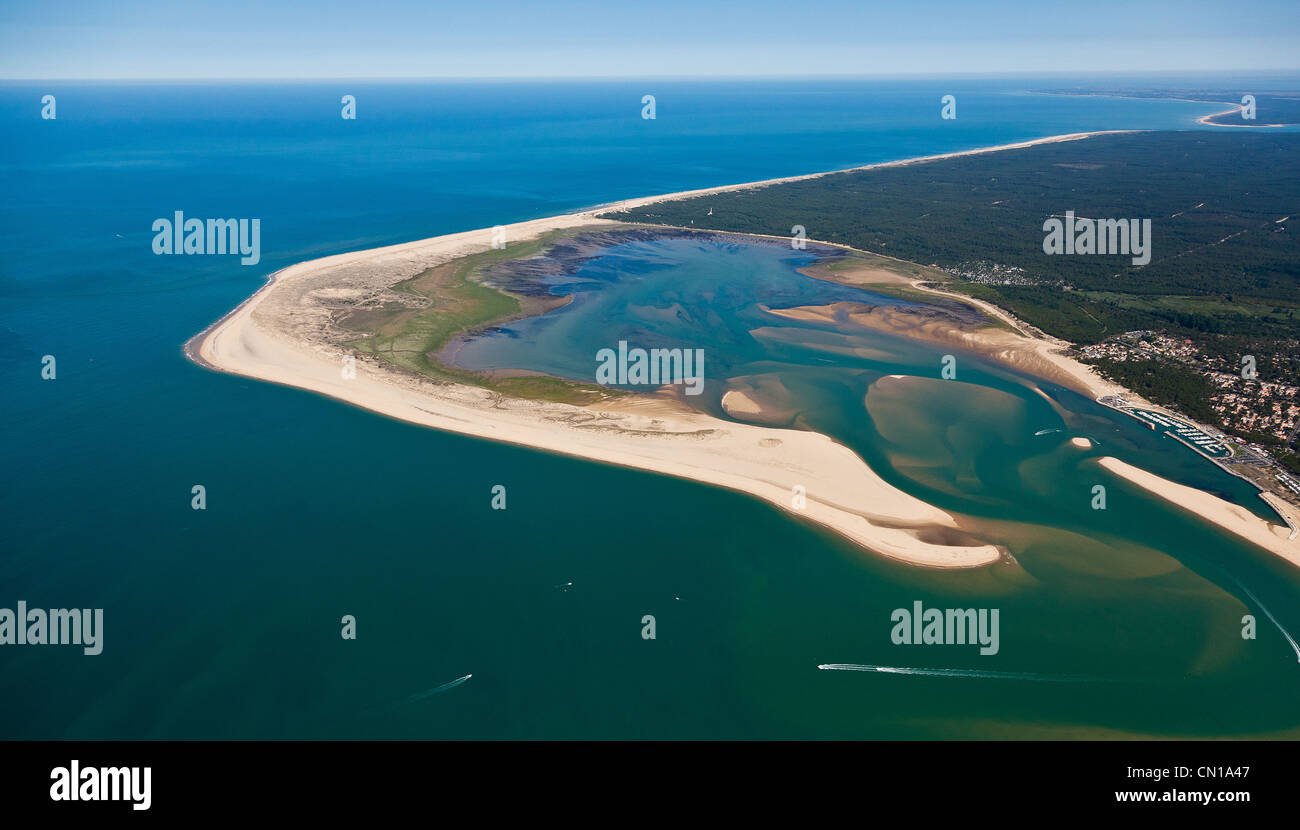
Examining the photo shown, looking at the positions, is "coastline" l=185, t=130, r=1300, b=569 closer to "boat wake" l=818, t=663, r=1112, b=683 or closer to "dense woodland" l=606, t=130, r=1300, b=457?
"boat wake" l=818, t=663, r=1112, b=683

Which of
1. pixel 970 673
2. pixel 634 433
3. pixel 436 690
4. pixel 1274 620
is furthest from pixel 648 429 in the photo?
pixel 1274 620

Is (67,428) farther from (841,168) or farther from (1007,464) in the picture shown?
(841,168)

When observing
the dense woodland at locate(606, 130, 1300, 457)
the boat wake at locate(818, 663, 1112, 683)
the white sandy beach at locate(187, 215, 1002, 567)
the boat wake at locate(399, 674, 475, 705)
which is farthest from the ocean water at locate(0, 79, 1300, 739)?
the dense woodland at locate(606, 130, 1300, 457)

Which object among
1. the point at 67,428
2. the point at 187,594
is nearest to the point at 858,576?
the point at 187,594

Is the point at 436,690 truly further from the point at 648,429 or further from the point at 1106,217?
the point at 1106,217

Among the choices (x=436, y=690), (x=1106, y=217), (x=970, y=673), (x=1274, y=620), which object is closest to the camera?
(x=436, y=690)

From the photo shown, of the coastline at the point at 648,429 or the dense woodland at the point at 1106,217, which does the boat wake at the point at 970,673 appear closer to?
the coastline at the point at 648,429
